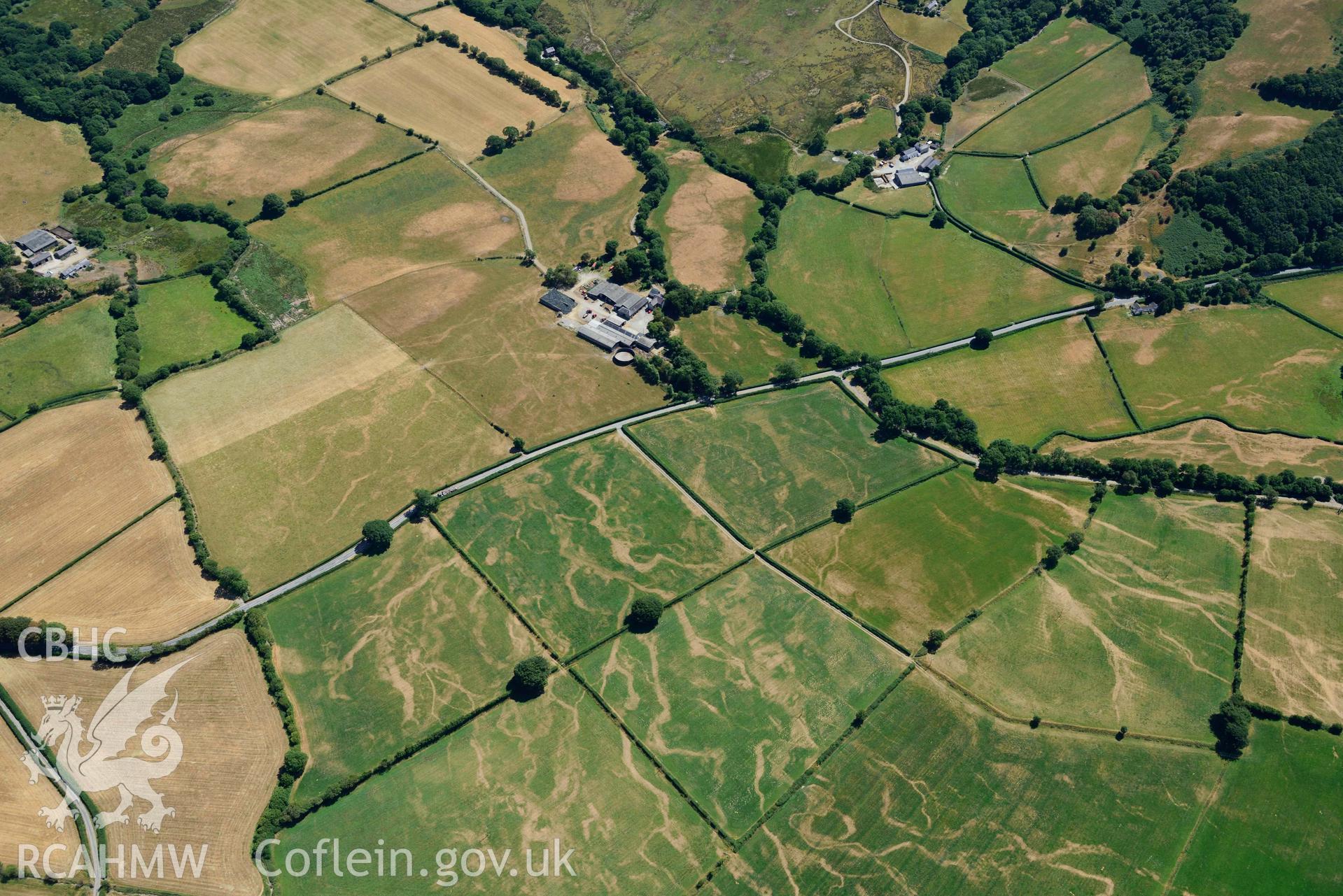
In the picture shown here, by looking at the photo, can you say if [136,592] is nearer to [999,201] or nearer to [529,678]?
[529,678]

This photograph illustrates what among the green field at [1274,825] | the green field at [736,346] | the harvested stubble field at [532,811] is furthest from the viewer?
the green field at [736,346]

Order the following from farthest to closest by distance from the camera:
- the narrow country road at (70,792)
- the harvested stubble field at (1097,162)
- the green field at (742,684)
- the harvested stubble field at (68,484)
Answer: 1. the harvested stubble field at (1097,162)
2. the harvested stubble field at (68,484)
3. the green field at (742,684)
4. the narrow country road at (70,792)

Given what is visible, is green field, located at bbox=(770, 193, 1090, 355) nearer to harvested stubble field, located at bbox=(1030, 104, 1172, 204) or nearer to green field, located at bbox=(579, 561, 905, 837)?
harvested stubble field, located at bbox=(1030, 104, 1172, 204)

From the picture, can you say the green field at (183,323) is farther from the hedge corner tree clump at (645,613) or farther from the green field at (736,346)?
the hedge corner tree clump at (645,613)

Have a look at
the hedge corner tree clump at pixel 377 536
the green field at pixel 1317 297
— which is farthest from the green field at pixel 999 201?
the hedge corner tree clump at pixel 377 536

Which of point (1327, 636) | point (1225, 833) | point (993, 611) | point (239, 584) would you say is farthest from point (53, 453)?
point (1327, 636)

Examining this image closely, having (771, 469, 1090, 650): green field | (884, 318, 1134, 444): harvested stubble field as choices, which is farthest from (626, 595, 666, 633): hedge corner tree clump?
(884, 318, 1134, 444): harvested stubble field

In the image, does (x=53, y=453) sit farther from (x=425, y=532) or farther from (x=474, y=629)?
(x=474, y=629)
